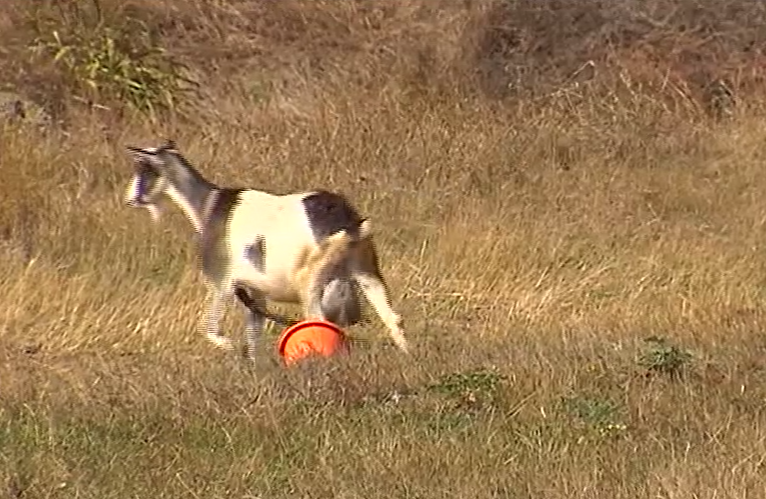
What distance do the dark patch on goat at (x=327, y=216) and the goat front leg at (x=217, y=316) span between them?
0.56 m

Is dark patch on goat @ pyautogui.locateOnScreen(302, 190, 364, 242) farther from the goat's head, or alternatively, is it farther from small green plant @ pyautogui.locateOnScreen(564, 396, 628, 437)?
small green plant @ pyautogui.locateOnScreen(564, 396, 628, 437)

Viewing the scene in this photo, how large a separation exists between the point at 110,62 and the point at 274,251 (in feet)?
24.3

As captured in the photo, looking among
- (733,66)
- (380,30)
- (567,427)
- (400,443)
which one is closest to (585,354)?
(567,427)

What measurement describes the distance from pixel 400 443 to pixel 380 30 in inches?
489

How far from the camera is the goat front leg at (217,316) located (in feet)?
24.1

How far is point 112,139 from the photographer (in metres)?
12.9

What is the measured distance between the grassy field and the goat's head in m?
0.79

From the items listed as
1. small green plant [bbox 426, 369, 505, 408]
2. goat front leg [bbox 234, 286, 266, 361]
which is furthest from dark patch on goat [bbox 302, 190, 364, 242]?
small green plant [bbox 426, 369, 505, 408]

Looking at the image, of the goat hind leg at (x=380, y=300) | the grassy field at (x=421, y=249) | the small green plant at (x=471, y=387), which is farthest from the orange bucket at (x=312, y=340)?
the small green plant at (x=471, y=387)

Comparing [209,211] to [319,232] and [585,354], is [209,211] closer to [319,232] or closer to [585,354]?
[319,232]

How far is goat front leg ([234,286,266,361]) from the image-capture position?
7.44 m

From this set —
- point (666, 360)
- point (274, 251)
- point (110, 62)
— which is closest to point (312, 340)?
point (274, 251)

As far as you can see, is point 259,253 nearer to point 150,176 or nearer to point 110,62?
point 150,176

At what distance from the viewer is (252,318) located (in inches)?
295
